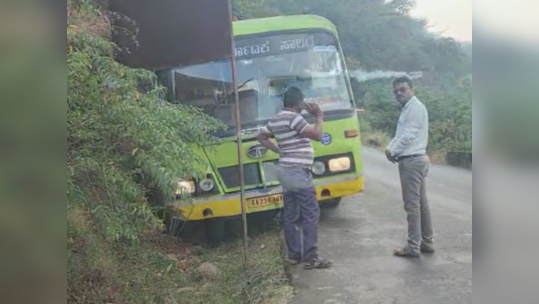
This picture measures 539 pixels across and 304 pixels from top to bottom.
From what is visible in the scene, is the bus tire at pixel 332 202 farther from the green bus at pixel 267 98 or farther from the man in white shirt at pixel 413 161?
the man in white shirt at pixel 413 161

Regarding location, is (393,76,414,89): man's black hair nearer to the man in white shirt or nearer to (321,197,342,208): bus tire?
the man in white shirt

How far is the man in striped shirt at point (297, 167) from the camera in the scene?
232 cm

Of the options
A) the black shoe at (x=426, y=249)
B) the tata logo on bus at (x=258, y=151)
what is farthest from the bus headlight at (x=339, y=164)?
the black shoe at (x=426, y=249)

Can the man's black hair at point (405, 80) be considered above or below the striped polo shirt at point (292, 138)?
above

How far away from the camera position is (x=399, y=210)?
7.54 feet

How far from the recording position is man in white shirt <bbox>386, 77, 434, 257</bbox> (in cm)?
221

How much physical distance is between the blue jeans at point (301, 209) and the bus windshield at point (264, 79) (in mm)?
248

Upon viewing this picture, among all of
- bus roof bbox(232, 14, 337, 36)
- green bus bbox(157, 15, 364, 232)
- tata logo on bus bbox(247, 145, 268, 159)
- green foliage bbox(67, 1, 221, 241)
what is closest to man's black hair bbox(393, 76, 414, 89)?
green bus bbox(157, 15, 364, 232)

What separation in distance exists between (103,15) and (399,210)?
139 centimetres

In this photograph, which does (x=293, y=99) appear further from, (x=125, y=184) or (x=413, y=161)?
(x=125, y=184)

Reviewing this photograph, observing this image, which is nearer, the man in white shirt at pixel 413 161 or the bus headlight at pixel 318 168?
the man in white shirt at pixel 413 161
